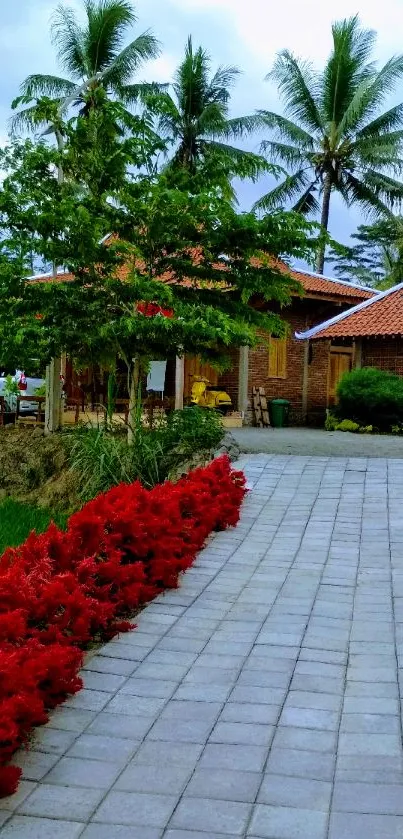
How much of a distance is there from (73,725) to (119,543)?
6.61 feet

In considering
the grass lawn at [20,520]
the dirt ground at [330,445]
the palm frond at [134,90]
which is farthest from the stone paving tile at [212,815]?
the palm frond at [134,90]

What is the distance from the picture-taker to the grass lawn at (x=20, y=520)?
7.62m

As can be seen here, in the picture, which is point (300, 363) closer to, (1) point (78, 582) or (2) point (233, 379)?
(2) point (233, 379)

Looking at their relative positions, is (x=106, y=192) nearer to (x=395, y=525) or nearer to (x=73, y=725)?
(x=395, y=525)

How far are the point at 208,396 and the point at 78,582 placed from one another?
14809 millimetres

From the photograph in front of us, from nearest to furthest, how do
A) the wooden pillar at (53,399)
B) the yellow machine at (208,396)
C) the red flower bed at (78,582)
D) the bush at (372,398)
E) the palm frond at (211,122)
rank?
1. the red flower bed at (78,582)
2. the wooden pillar at (53,399)
3. the bush at (372,398)
4. the yellow machine at (208,396)
5. the palm frond at (211,122)

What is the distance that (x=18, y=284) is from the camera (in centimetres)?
902

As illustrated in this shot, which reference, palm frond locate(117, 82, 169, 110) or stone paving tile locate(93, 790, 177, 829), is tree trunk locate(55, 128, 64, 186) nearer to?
stone paving tile locate(93, 790, 177, 829)

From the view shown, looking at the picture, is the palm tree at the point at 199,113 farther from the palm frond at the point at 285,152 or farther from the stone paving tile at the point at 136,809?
the stone paving tile at the point at 136,809

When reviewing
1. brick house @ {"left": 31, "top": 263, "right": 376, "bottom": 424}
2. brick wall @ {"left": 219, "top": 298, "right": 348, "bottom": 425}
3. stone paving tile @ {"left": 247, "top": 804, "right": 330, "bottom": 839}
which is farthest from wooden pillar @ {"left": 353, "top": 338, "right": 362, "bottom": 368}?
stone paving tile @ {"left": 247, "top": 804, "right": 330, "bottom": 839}

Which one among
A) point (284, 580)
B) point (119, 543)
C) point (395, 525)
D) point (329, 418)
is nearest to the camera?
point (119, 543)

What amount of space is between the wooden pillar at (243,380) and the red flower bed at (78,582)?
12807 millimetres

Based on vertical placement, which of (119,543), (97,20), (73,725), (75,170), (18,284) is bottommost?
(73,725)

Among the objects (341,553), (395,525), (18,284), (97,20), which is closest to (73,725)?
(341,553)
